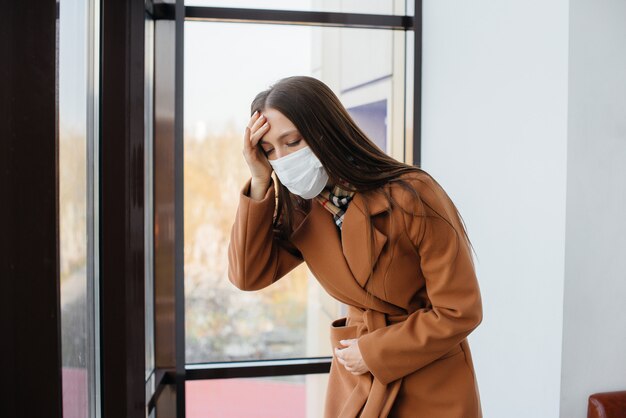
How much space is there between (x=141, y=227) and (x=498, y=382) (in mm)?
1319

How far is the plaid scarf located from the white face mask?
0.03m

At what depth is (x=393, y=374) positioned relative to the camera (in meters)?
1.34

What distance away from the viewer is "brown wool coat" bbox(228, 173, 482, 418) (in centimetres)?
130

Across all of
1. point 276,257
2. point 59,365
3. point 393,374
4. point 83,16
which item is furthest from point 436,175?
point 59,365

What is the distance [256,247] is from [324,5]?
144cm

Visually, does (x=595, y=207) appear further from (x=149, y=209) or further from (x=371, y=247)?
(x=149, y=209)

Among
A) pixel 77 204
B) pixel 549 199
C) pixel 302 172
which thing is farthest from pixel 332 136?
pixel 549 199

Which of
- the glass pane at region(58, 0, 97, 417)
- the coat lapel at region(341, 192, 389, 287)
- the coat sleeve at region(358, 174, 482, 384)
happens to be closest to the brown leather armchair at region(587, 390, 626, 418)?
the coat sleeve at region(358, 174, 482, 384)

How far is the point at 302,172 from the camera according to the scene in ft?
4.50

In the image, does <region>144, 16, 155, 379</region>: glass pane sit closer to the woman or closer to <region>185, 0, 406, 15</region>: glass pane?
<region>185, 0, 406, 15</region>: glass pane

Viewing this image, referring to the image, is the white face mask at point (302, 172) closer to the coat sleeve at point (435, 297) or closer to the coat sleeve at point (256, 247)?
the coat sleeve at point (256, 247)

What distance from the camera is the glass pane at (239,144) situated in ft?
8.29

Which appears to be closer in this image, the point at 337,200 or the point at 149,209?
the point at 337,200

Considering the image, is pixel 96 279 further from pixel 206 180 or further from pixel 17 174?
pixel 206 180
